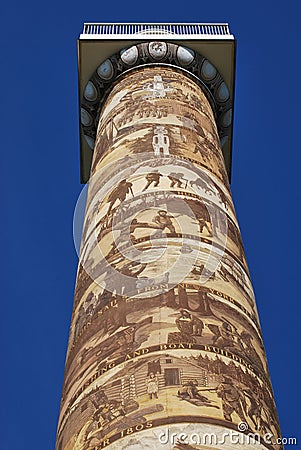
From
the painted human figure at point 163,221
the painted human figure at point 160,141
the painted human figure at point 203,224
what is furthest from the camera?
the painted human figure at point 160,141

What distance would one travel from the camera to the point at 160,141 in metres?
6.11

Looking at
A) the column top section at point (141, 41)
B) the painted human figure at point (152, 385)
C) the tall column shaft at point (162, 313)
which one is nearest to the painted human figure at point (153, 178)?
the tall column shaft at point (162, 313)

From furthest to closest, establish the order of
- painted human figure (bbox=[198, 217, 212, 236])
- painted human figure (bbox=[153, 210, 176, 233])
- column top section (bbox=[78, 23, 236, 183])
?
1. column top section (bbox=[78, 23, 236, 183])
2. painted human figure (bbox=[198, 217, 212, 236])
3. painted human figure (bbox=[153, 210, 176, 233])

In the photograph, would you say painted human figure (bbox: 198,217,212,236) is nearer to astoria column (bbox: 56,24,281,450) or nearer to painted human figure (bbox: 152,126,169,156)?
astoria column (bbox: 56,24,281,450)

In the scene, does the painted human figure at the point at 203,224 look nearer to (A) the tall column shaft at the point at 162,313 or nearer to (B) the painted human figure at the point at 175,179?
(A) the tall column shaft at the point at 162,313

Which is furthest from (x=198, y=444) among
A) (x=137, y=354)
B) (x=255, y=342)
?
(x=255, y=342)

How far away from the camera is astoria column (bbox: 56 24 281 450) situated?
11.5 ft

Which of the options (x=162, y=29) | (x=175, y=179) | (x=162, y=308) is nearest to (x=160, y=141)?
(x=175, y=179)

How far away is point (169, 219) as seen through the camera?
4.88m

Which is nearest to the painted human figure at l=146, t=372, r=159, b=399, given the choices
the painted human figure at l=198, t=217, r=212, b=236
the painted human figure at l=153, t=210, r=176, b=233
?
the painted human figure at l=153, t=210, r=176, b=233

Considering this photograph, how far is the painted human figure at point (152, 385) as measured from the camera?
3.55 meters

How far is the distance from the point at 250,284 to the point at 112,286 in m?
0.99

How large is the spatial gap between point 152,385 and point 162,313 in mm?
527

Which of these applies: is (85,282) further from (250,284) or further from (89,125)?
(89,125)
